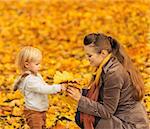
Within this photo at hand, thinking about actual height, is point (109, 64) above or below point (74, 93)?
above

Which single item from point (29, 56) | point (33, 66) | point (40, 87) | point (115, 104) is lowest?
point (115, 104)

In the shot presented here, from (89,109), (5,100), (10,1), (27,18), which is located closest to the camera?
(89,109)

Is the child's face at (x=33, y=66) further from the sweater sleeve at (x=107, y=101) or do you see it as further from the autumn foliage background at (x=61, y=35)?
the autumn foliage background at (x=61, y=35)

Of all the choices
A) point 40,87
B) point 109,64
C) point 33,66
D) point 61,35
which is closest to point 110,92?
point 109,64

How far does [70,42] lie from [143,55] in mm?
1861

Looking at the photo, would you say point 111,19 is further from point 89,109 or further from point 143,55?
point 89,109

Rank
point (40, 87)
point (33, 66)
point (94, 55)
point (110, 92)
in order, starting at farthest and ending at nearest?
1. point (33, 66)
2. point (40, 87)
3. point (94, 55)
4. point (110, 92)

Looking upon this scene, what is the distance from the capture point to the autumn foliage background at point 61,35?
22.9ft

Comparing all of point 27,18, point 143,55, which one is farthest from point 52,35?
point 143,55

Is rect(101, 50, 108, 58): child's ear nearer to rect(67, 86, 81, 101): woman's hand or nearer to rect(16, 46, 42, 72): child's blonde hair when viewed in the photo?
rect(67, 86, 81, 101): woman's hand

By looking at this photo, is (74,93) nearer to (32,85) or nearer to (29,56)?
(32,85)

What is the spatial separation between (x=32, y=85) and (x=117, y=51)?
921 mm

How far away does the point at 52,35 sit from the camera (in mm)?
10680

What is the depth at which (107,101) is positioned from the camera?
530 centimetres
